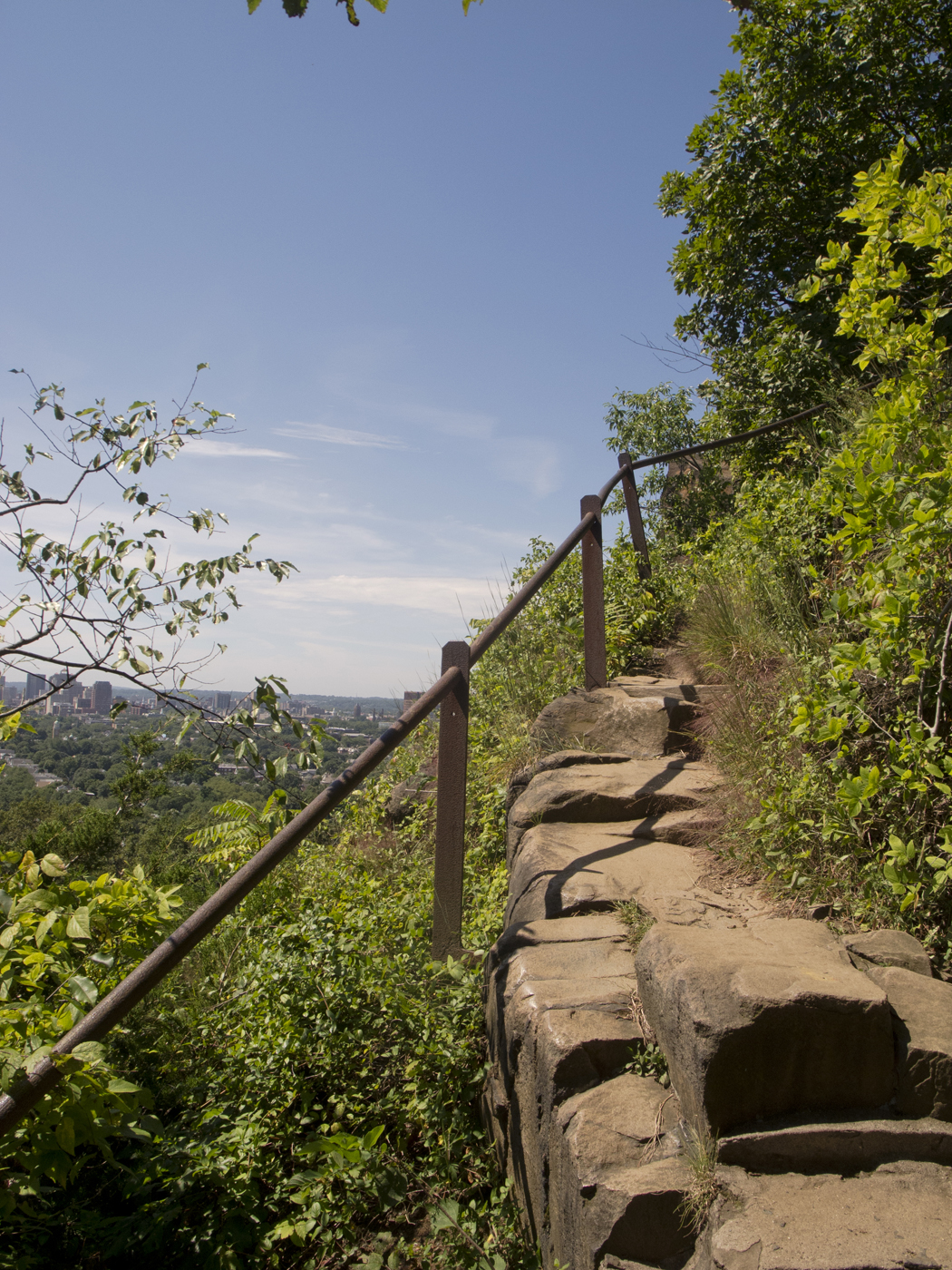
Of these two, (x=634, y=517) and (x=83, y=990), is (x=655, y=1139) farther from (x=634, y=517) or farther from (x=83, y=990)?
(x=634, y=517)

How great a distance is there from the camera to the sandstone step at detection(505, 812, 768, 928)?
265 centimetres

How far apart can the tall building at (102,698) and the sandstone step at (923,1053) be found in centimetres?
297

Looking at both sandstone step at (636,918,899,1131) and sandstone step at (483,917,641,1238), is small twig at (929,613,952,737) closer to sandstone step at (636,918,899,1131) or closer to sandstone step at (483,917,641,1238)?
sandstone step at (636,918,899,1131)

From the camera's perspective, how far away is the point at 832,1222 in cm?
152

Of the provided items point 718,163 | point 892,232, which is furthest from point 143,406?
point 718,163

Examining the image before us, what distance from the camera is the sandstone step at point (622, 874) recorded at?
2646mm

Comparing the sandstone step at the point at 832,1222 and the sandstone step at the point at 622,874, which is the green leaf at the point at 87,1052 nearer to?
the sandstone step at the point at 832,1222

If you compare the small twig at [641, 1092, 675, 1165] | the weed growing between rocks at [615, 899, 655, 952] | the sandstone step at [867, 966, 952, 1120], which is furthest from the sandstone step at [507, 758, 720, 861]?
the small twig at [641, 1092, 675, 1165]

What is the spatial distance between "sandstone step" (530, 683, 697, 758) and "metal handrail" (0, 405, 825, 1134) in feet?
1.16

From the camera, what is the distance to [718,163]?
8180mm

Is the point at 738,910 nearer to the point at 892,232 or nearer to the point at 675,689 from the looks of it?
the point at 675,689

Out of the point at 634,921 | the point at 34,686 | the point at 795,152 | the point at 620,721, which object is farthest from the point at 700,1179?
the point at 795,152

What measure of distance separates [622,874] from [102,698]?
2693mm

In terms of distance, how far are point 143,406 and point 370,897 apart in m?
2.32
